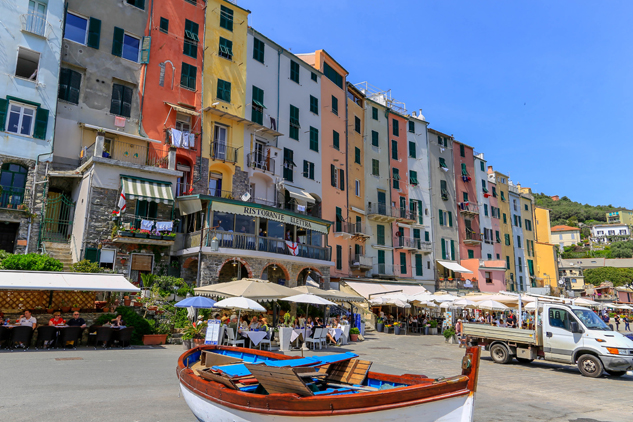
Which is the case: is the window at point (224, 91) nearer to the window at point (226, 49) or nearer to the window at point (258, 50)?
the window at point (226, 49)

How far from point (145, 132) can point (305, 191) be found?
1226 cm

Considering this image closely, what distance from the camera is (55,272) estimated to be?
16.2m

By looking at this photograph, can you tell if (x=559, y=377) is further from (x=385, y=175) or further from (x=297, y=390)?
(x=385, y=175)

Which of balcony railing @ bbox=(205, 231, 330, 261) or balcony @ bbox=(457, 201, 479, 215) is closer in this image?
balcony railing @ bbox=(205, 231, 330, 261)

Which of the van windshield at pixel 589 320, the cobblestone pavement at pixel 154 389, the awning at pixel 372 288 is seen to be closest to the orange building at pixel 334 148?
the awning at pixel 372 288

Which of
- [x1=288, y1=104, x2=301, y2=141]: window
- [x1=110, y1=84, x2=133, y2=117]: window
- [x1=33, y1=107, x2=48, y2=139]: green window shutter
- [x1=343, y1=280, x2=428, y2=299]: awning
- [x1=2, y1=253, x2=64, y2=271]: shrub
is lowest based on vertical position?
[x1=343, y1=280, x2=428, y2=299]: awning

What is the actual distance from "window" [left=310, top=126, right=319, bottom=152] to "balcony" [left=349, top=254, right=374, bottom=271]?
9.18 m

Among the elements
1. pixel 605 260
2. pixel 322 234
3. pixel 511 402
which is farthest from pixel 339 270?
pixel 605 260

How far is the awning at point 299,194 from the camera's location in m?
30.4

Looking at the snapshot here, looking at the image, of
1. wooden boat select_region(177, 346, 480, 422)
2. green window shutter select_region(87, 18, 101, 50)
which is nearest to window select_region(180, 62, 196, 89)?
green window shutter select_region(87, 18, 101, 50)

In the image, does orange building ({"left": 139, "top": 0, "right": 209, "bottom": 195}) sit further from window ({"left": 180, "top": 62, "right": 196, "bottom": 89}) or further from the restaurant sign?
the restaurant sign

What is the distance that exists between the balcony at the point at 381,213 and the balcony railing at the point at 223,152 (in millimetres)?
14520

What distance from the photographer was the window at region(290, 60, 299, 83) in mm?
33281

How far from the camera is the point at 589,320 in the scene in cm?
1450
